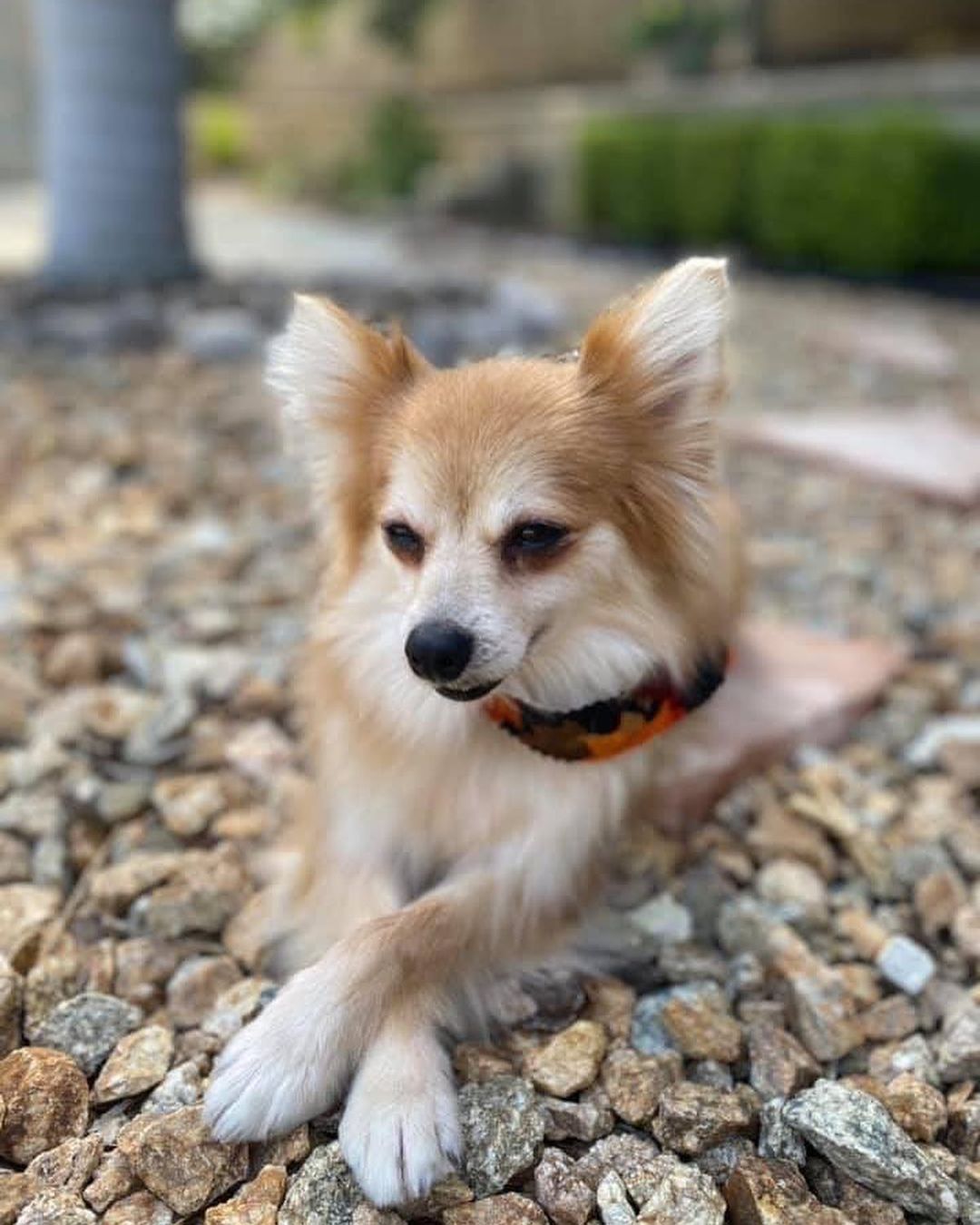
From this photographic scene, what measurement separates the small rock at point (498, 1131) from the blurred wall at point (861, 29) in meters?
12.6

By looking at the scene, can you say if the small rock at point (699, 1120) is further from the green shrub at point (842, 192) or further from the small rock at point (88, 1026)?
the green shrub at point (842, 192)

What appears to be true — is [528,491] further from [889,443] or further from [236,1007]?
[889,443]

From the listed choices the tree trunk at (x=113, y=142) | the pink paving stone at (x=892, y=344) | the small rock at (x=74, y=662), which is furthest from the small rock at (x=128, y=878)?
the pink paving stone at (x=892, y=344)

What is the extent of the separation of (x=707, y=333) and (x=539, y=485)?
1.27 feet

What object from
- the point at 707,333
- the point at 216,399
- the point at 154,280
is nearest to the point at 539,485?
the point at 707,333

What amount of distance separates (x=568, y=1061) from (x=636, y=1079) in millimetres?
112

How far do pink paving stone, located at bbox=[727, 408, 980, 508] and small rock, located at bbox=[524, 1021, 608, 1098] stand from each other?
10.0 feet

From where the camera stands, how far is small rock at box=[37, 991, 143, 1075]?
1.83 meters

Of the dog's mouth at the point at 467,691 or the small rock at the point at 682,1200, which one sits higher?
the dog's mouth at the point at 467,691

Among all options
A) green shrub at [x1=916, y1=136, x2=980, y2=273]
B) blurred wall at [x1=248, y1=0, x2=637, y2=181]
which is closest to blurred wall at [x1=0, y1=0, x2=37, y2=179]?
blurred wall at [x1=248, y1=0, x2=637, y2=181]

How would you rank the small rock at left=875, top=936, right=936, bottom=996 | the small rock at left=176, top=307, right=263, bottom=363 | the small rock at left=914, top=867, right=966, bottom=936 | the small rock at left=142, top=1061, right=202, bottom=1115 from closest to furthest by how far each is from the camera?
1. the small rock at left=142, top=1061, right=202, bottom=1115
2. the small rock at left=875, top=936, right=936, bottom=996
3. the small rock at left=914, top=867, right=966, bottom=936
4. the small rock at left=176, top=307, right=263, bottom=363

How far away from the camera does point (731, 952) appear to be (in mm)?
2217

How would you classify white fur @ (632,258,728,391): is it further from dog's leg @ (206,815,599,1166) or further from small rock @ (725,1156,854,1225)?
small rock @ (725,1156,854,1225)

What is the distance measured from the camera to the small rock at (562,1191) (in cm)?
160
